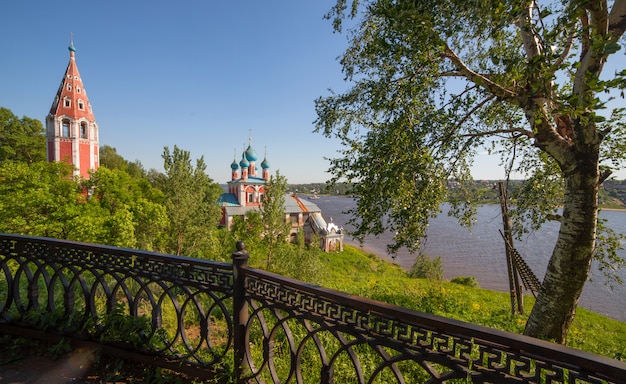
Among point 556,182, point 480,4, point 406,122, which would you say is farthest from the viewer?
point 556,182

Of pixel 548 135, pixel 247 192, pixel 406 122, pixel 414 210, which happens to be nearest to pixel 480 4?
pixel 406 122

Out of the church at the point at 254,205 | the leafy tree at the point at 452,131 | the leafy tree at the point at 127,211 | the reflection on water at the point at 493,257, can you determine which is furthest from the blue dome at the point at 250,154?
the leafy tree at the point at 452,131

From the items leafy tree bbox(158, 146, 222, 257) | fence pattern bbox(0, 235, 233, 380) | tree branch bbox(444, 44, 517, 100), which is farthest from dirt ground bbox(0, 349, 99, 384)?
leafy tree bbox(158, 146, 222, 257)

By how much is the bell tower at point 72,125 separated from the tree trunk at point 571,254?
78.0 feet

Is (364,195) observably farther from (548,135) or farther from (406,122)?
(548,135)

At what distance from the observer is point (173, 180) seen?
54.7 feet

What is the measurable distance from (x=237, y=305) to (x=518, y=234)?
537 cm

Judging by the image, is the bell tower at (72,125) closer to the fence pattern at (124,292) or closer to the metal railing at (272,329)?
the fence pattern at (124,292)

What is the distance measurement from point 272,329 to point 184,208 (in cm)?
1573

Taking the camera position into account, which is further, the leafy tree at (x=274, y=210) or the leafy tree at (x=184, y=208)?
the leafy tree at (x=274, y=210)

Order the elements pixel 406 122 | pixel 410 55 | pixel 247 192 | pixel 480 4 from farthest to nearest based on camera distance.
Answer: pixel 247 192
pixel 406 122
pixel 410 55
pixel 480 4

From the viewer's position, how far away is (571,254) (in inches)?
141

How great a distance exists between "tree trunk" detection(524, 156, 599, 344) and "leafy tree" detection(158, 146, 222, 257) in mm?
15547

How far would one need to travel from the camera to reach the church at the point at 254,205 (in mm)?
32812
